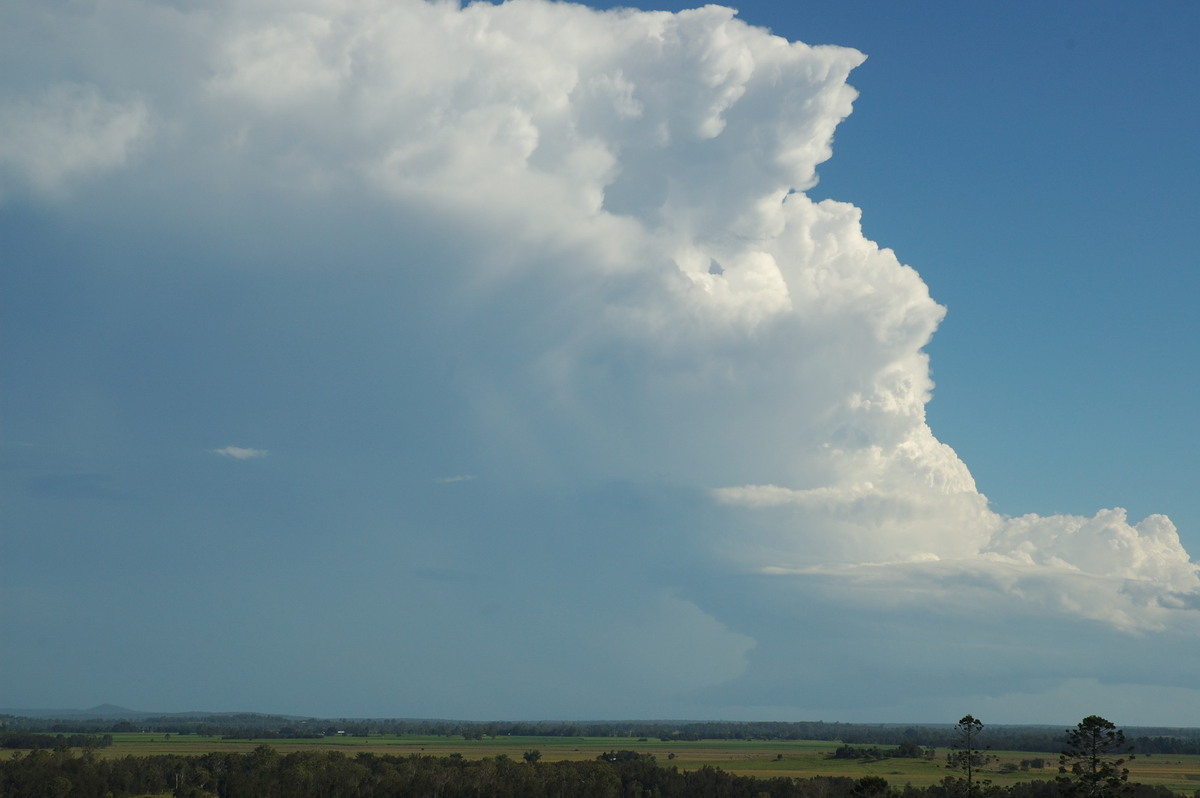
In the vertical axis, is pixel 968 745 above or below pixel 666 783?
above

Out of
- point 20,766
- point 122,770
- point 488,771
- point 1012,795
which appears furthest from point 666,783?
point 20,766

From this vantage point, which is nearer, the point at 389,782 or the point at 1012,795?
the point at 1012,795

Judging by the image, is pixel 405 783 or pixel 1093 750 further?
pixel 405 783

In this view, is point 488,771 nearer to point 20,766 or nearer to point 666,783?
point 666,783

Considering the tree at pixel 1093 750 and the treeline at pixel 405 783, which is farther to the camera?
the treeline at pixel 405 783

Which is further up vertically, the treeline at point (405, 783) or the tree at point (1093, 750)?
→ the tree at point (1093, 750)

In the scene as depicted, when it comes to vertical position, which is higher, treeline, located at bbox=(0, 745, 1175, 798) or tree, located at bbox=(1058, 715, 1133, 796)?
tree, located at bbox=(1058, 715, 1133, 796)

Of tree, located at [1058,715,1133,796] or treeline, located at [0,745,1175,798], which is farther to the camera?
treeline, located at [0,745,1175,798]

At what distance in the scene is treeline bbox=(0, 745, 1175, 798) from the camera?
170 metres

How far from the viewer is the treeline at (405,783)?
170 m

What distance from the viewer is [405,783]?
6969 inches

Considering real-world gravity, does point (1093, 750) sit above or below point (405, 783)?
above

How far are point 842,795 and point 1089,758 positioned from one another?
7967 centimetres

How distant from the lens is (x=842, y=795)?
169875 mm
